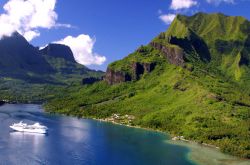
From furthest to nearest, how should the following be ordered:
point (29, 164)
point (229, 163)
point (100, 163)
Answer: point (229, 163)
point (100, 163)
point (29, 164)

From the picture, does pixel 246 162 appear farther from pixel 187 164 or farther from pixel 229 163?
pixel 187 164

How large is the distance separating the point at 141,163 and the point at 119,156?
557 inches

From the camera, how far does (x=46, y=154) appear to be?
181375 mm

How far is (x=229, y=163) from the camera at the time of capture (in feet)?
617

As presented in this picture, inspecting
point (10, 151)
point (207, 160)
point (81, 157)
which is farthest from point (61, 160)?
point (207, 160)

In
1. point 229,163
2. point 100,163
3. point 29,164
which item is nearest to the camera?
point 29,164

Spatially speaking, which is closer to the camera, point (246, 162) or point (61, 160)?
point (61, 160)

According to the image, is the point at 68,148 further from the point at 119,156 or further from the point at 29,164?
the point at 29,164

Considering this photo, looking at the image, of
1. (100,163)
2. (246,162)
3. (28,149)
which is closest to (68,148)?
(28,149)

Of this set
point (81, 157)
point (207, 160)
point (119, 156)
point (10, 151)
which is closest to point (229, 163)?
point (207, 160)

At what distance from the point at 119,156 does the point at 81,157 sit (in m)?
18.1

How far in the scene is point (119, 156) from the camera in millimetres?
189125

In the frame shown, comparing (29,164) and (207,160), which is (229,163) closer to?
(207,160)

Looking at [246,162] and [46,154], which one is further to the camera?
[246,162]
